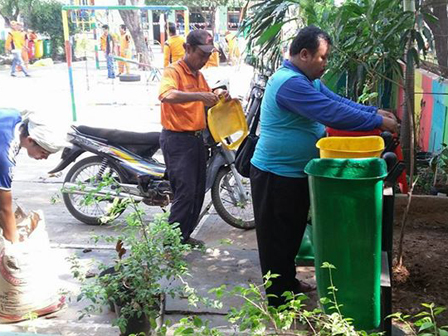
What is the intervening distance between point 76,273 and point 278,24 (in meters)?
2.48

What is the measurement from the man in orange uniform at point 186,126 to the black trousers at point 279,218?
1.07 meters

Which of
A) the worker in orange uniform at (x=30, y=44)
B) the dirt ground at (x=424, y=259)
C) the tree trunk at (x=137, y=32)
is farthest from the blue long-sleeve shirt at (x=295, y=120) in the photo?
the worker in orange uniform at (x=30, y=44)

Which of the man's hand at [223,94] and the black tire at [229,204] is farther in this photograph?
the black tire at [229,204]

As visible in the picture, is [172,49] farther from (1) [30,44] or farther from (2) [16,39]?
(1) [30,44]

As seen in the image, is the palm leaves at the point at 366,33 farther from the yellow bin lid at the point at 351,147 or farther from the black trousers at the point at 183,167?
the black trousers at the point at 183,167

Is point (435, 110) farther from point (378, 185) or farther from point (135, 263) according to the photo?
point (135, 263)

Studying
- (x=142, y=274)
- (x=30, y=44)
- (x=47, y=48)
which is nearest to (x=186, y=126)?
(x=142, y=274)

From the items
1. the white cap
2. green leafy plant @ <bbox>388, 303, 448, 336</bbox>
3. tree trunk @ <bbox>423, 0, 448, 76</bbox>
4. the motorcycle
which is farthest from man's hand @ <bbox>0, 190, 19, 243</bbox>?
tree trunk @ <bbox>423, 0, 448, 76</bbox>

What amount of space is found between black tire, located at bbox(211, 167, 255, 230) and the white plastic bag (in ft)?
6.18

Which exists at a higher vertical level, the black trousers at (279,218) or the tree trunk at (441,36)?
the tree trunk at (441,36)

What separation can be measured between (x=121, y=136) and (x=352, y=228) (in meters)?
3.24

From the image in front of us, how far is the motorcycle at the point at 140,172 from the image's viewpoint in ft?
16.5

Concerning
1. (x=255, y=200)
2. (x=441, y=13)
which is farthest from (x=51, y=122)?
(x=441, y=13)

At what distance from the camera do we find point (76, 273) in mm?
2859
